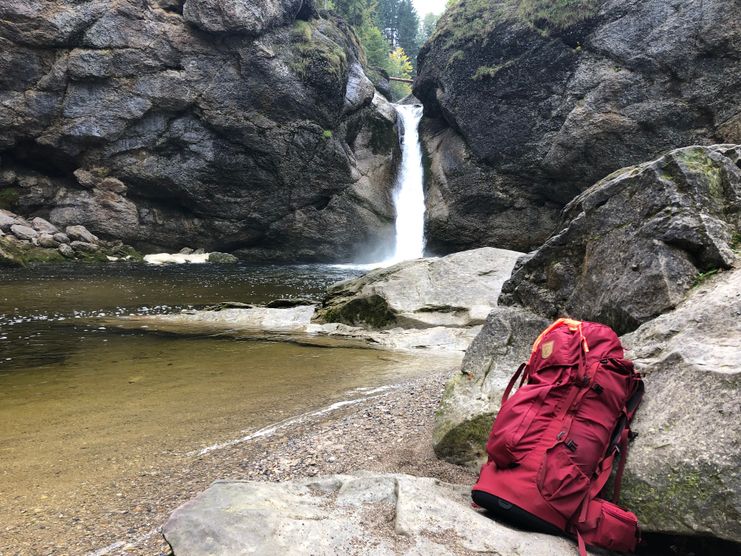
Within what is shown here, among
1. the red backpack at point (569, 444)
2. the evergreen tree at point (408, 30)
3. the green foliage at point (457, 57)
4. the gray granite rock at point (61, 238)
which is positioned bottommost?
the red backpack at point (569, 444)

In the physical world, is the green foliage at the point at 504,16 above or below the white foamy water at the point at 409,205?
above

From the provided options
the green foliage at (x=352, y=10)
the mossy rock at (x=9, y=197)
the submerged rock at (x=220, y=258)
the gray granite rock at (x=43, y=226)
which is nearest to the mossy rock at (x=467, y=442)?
the submerged rock at (x=220, y=258)

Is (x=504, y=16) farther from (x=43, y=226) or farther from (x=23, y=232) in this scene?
(x=23, y=232)

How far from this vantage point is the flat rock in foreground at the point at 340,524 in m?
2.12

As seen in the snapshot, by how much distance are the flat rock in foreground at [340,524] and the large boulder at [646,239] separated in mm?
2256

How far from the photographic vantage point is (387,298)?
10531mm

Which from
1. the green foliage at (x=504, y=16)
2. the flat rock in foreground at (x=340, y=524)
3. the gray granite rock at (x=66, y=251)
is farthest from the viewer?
the green foliage at (x=504, y=16)

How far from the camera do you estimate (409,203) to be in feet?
102

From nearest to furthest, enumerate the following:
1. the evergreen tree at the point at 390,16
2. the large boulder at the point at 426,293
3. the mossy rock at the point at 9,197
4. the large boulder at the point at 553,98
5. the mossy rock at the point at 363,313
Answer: the large boulder at the point at 426,293 → the mossy rock at the point at 363,313 → the large boulder at the point at 553,98 → the mossy rock at the point at 9,197 → the evergreen tree at the point at 390,16

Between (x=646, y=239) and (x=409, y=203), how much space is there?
90.3 ft

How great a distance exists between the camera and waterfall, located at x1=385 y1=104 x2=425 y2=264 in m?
30.3

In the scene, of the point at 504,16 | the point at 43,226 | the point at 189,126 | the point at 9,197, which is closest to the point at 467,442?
the point at 189,126

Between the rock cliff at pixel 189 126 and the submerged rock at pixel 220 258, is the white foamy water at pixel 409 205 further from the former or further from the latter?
the submerged rock at pixel 220 258

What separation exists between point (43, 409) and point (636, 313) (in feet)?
19.9
